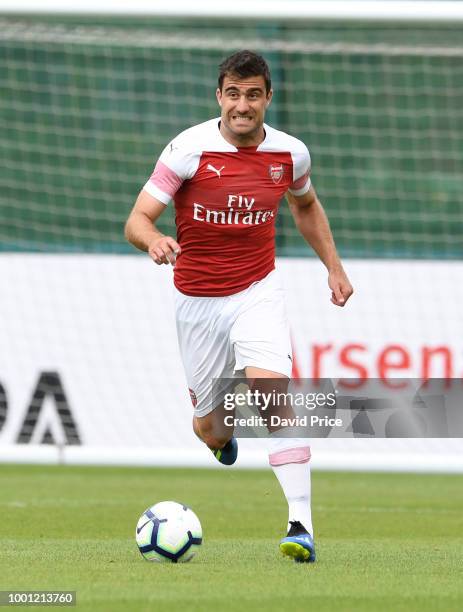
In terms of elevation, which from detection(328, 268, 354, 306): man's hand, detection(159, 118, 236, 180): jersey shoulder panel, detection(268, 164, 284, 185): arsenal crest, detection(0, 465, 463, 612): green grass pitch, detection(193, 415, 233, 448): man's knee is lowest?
detection(0, 465, 463, 612): green grass pitch

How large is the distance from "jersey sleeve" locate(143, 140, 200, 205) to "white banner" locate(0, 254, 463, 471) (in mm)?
5800

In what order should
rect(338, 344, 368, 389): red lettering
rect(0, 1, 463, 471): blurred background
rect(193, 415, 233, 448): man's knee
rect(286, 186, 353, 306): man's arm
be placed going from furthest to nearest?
rect(0, 1, 463, 471): blurred background, rect(338, 344, 368, 389): red lettering, rect(193, 415, 233, 448): man's knee, rect(286, 186, 353, 306): man's arm

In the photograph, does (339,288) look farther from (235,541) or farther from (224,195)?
(235,541)

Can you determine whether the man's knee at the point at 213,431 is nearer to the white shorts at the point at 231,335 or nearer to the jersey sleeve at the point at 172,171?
the white shorts at the point at 231,335

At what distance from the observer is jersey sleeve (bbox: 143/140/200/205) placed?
702 cm

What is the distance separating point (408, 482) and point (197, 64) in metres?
A: 4.76

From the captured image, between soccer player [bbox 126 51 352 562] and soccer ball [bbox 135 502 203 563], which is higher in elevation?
soccer player [bbox 126 51 352 562]

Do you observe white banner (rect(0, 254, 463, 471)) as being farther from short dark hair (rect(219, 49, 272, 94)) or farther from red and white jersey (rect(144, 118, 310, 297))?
short dark hair (rect(219, 49, 272, 94))

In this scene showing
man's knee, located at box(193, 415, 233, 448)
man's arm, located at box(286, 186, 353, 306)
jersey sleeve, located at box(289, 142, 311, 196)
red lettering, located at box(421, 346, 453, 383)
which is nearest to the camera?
jersey sleeve, located at box(289, 142, 311, 196)

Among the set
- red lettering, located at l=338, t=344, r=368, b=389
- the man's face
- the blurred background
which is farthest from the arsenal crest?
the blurred background

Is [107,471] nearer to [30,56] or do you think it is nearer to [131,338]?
[131,338]

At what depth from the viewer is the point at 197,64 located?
14.6m

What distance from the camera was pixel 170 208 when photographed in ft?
49.0

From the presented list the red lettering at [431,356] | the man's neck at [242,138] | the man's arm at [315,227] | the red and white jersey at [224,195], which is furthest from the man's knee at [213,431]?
the red lettering at [431,356]
